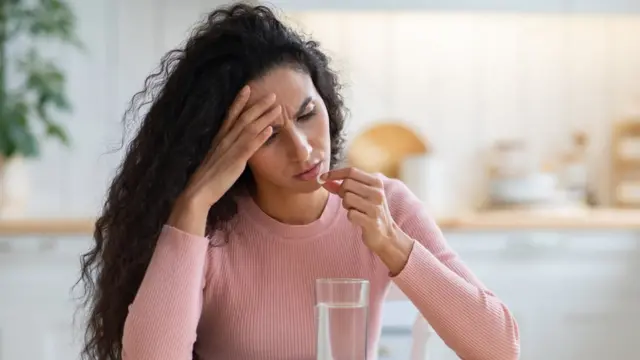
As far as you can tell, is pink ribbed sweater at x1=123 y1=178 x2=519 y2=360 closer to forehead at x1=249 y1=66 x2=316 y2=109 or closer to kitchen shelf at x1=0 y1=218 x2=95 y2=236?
forehead at x1=249 y1=66 x2=316 y2=109

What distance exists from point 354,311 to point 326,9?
208 centimetres

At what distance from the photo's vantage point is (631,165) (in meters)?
3.08

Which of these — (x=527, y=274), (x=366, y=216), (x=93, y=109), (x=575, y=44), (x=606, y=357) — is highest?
(x=575, y=44)

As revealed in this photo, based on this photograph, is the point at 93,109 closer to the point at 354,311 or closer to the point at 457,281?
the point at 457,281

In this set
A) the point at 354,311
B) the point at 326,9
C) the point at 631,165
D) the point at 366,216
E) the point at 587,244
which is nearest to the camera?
the point at 354,311

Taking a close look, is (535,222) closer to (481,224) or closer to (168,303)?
(481,224)

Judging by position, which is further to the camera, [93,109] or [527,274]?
[93,109]

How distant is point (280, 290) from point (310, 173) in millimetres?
184

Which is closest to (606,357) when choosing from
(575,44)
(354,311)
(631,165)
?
(631,165)

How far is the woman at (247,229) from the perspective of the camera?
3.88ft

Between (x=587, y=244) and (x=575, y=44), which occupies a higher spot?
(x=575, y=44)

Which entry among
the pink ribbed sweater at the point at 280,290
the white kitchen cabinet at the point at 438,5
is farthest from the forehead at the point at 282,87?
the white kitchen cabinet at the point at 438,5

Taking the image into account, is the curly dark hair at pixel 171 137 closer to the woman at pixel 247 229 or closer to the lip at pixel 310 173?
the woman at pixel 247 229

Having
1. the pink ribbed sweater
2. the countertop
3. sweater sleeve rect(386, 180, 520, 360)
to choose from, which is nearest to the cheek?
the pink ribbed sweater
